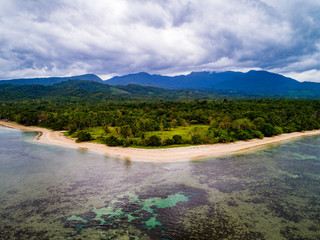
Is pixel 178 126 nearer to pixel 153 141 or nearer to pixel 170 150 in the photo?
pixel 153 141

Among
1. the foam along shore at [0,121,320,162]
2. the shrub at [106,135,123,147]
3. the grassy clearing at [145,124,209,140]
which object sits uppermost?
the grassy clearing at [145,124,209,140]

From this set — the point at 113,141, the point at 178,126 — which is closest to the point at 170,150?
the point at 113,141

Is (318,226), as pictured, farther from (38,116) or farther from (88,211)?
(38,116)

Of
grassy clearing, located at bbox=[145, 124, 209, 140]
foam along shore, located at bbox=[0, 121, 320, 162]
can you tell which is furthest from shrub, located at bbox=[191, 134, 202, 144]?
foam along shore, located at bbox=[0, 121, 320, 162]

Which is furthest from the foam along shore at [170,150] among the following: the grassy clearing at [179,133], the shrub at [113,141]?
the grassy clearing at [179,133]

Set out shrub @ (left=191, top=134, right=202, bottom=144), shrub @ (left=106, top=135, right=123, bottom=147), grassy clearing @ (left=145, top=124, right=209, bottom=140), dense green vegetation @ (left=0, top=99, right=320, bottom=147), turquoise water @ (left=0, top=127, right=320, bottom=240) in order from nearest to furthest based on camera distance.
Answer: turquoise water @ (left=0, top=127, right=320, bottom=240)
shrub @ (left=106, top=135, right=123, bottom=147)
shrub @ (left=191, top=134, right=202, bottom=144)
dense green vegetation @ (left=0, top=99, right=320, bottom=147)
grassy clearing @ (left=145, top=124, right=209, bottom=140)

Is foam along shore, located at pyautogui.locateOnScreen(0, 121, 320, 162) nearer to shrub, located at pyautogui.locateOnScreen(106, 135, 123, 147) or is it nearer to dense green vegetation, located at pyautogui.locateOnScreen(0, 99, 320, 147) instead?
shrub, located at pyautogui.locateOnScreen(106, 135, 123, 147)

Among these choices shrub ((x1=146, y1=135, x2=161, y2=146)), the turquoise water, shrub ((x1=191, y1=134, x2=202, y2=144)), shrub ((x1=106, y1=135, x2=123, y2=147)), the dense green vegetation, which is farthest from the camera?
the dense green vegetation

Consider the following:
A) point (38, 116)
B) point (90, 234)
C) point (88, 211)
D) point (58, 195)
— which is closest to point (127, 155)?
point (58, 195)
